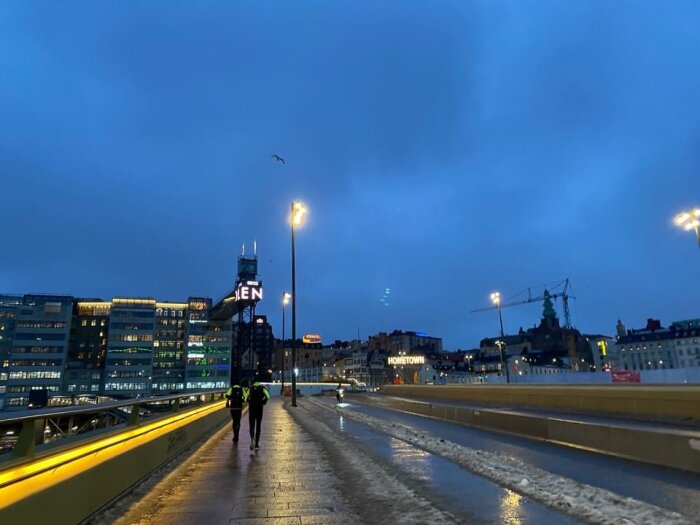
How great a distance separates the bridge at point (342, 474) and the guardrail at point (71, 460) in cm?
2

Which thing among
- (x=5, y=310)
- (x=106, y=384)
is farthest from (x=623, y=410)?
(x=5, y=310)

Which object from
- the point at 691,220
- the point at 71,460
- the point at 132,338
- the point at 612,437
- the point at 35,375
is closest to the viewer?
the point at 71,460

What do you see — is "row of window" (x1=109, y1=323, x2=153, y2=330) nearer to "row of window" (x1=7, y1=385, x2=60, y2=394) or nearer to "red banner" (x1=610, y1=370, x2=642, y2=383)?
"row of window" (x1=7, y1=385, x2=60, y2=394)

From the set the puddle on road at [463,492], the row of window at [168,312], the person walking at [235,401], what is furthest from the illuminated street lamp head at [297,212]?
the row of window at [168,312]

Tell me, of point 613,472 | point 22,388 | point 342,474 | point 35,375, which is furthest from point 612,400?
point 22,388

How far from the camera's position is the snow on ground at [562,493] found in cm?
567

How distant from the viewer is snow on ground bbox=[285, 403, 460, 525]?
5.97m

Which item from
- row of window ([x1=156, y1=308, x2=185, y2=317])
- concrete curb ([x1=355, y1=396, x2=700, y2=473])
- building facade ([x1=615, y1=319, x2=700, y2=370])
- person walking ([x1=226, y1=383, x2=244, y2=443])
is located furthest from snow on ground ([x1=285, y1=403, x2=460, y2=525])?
building facade ([x1=615, y1=319, x2=700, y2=370])

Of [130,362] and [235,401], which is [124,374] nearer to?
[130,362]

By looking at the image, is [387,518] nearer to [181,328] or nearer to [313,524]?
[313,524]

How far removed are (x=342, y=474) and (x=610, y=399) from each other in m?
13.0

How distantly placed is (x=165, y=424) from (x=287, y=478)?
16.6 ft

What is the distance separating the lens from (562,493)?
696 cm

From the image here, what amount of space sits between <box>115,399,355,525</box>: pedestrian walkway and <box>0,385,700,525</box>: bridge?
0.03 m
